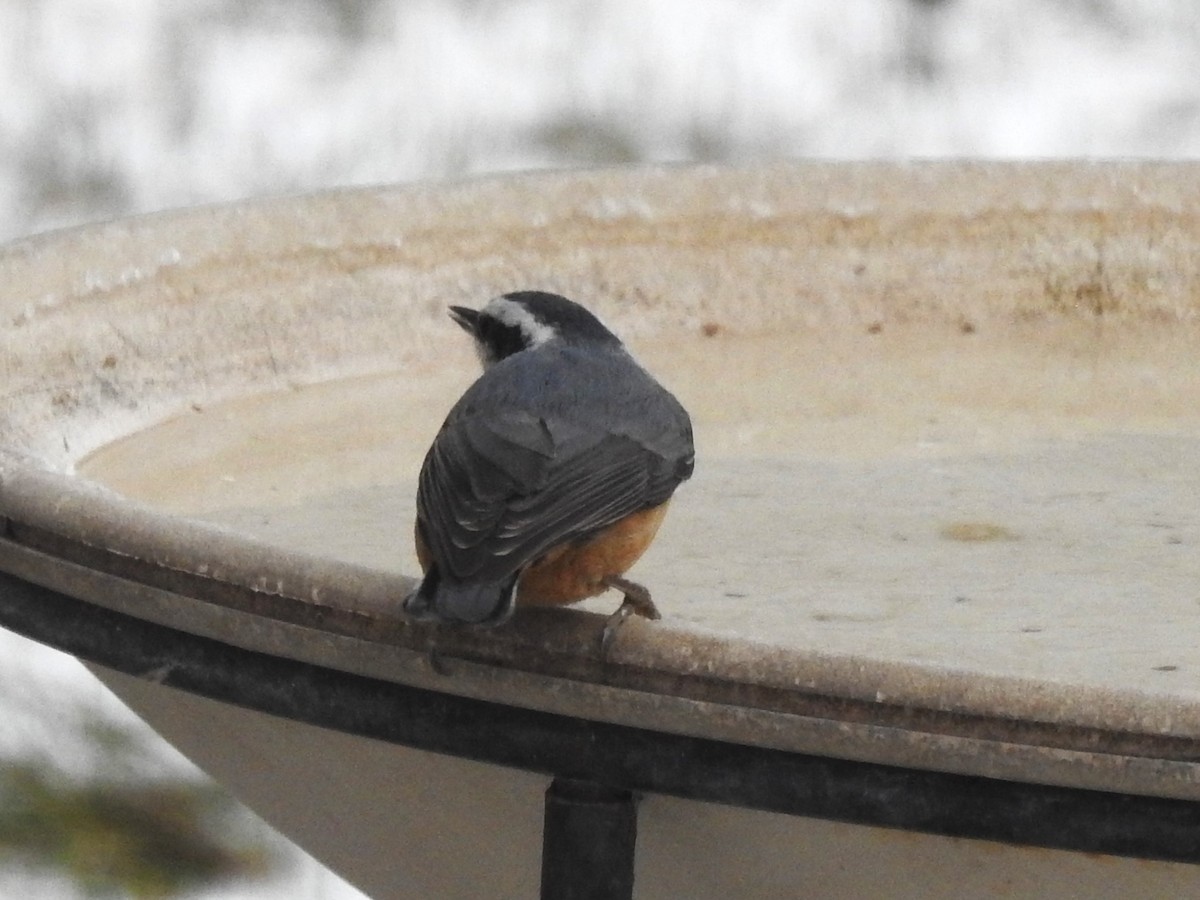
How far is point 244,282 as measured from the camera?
2.63m

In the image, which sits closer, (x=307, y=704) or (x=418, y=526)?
(x=307, y=704)

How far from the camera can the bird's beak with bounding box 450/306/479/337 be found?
7.98 feet

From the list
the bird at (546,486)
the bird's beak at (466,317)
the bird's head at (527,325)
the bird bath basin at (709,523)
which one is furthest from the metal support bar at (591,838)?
the bird's beak at (466,317)

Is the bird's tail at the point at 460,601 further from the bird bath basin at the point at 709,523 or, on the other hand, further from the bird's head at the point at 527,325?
the bird's head at the point at 527,325

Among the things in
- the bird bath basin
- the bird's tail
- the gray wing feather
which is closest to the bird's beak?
the bird bath basin

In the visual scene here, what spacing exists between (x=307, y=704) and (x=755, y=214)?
1.42m

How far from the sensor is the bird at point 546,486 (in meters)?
1.67

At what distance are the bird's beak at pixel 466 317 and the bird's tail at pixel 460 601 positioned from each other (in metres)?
0.81

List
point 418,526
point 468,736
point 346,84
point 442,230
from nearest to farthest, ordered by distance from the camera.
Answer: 1. point 468,736
2. point 418,526
3. point 442,230
4. point 346,84

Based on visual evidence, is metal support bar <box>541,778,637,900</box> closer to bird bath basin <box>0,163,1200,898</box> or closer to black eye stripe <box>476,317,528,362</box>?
bird bath basin <box>0,163,1200,898</box>

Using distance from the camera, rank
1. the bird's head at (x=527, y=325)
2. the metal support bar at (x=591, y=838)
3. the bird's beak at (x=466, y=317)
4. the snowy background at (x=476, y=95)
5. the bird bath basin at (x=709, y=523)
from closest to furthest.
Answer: the bird bath basin at (x=709, y=523) → the metal support bar at (x=591, y=838) → the bird's head at (x=527, y=325) → the bird's beak at (x=466, y=317) → the snowy background at (x=476, y=95)

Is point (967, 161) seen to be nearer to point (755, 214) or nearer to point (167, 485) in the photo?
point (755, 214)

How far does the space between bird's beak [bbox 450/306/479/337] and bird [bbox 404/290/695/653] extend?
29 cm

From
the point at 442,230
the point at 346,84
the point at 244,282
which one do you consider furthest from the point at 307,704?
the point at 346,84
